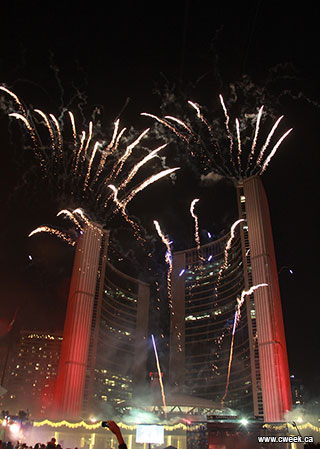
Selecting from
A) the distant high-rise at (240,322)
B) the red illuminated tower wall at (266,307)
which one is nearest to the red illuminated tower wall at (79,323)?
the distant high-rise at (240,322)

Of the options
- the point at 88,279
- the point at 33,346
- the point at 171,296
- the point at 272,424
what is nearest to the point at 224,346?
the point at 171,296

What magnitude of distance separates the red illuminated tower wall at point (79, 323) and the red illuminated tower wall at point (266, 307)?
1078 inches

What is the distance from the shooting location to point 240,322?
232 feet

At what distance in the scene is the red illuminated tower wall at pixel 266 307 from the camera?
47875 millimetres

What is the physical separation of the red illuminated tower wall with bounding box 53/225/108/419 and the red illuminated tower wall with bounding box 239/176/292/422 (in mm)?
27391

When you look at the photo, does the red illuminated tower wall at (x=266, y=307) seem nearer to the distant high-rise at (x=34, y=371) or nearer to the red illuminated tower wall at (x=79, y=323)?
the red illuminated tower wall at (x=79, y=323)

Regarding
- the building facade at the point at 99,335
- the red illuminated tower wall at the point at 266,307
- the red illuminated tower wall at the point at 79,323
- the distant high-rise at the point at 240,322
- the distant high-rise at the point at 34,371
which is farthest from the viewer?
the distant high-rise at the point at 34,371

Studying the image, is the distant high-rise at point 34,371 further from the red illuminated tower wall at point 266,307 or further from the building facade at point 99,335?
the red illuminated tower wall at point 266,307

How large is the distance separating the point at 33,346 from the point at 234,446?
147 metres

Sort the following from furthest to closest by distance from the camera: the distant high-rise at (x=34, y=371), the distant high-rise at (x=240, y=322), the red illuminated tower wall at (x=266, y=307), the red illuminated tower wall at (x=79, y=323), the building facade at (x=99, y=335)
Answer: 1. the distant high-rise at (x=34, y=371)
2. the building facade at (x=99, y=335)
3. the red illuminated tower wall at (x=79, y=323)
4. the distant high-rise at (x=240, y=322)
5. the red illuminated tower wall at (x=266, y=307)

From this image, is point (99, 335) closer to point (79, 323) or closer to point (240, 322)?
point (79, 323)

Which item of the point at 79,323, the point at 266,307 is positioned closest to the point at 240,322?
the point at 266,307

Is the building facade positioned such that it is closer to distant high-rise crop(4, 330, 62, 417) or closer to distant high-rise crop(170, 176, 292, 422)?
distant high-rise crop(170, 176, 292, 422)

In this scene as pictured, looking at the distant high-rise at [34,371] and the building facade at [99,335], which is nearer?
the building facade at [99,335]
